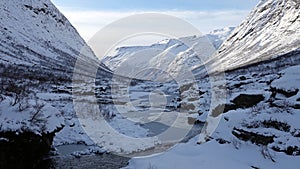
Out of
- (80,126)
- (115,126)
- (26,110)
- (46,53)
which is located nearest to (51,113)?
(26,110)

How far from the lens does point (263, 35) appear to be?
468 ft

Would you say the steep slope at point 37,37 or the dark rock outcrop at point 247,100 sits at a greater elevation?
the steep slope at point 37,37

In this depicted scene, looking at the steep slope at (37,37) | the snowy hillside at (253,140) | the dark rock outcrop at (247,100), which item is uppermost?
the steep slope at (37,37)

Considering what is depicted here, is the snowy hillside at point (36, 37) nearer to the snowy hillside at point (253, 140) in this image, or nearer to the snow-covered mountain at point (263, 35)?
the snow-covered mountain at point (263, 35)

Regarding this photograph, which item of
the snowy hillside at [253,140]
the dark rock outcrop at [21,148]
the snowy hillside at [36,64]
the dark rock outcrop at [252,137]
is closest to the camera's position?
the dark rock outcrop at [21,148]

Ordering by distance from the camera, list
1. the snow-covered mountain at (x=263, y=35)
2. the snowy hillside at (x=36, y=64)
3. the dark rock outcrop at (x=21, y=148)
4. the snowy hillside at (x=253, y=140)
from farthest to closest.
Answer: the snow-covered mountain at (x=263, y=35) → the snowy hillside at (x=36, y=64) → the snowy hillside at (x=253, y=140) → the dark rock outcrop at (x=21, y=148)

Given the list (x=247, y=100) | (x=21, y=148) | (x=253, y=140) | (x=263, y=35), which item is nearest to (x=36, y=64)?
(x=247, y=100)

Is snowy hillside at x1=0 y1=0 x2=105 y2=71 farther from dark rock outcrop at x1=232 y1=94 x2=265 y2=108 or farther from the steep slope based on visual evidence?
dark rock outcrop at x1=232 y1=94 x2=265 y2=108

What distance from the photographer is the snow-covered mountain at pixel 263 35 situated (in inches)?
4577

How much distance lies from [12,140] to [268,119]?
1075 cm

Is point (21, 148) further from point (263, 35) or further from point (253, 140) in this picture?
Result: point (263, 35)

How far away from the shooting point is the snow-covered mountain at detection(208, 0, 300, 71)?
11625cm

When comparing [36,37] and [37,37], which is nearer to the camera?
[36,37]

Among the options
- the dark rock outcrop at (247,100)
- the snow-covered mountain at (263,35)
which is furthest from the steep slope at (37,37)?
the dark rock outcrop at (247,100)
